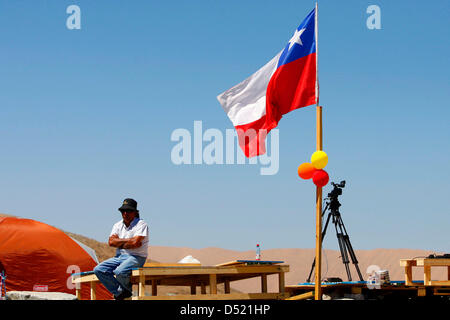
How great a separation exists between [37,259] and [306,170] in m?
12.9

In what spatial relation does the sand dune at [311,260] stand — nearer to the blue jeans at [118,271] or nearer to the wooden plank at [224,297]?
the wooden plank at [224,297]

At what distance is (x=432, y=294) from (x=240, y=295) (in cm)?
290

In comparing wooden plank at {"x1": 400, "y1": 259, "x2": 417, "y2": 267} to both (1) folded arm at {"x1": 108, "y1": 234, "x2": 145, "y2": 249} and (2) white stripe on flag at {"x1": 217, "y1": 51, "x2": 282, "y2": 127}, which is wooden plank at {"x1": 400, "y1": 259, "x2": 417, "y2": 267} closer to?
(2) white stripe on flag at {"x1": 217, "y1": 51, "x2": 282, "y2": 127}

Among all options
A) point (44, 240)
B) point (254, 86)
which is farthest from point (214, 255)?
point (254, 86)

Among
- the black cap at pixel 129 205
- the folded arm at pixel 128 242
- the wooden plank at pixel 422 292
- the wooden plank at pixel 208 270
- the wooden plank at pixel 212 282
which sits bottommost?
the wooden plank at pixel 422 292

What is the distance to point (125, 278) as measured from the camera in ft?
30.9

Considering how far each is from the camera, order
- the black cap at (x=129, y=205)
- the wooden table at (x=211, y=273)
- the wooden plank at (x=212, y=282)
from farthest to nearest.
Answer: the black cap at (x=129, y=205) → the wooden plank at (x=212, y=282) → the wooden table at (x=211, y=273)

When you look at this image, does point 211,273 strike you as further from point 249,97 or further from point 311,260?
point 311,260

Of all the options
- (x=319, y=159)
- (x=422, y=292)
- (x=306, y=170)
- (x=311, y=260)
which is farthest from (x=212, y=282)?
(x=311, y=260)

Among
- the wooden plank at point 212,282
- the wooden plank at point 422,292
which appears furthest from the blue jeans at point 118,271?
the wooden plank at point 422,292

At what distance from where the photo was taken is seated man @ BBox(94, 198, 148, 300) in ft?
31.0

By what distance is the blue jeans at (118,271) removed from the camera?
941 cm

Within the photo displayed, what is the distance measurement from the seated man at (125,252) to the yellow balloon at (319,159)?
2539mm

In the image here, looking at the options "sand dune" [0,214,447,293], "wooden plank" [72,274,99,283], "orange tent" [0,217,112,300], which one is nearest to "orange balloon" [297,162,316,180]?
"wooden plank" [72,274,99,283]
